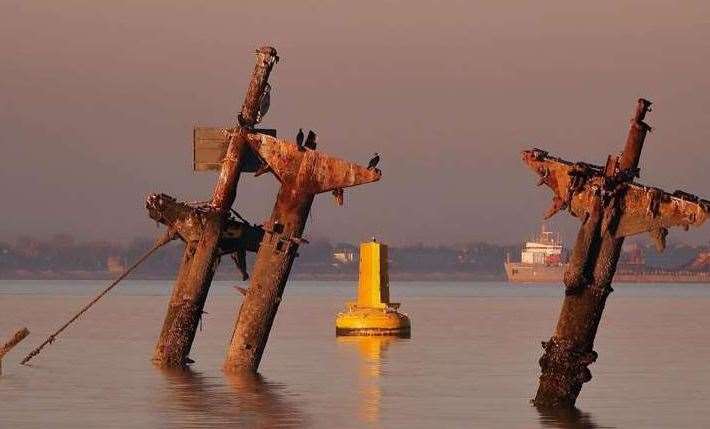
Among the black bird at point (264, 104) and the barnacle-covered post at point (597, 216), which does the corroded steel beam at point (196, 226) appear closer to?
the black bird at point (264, 104)

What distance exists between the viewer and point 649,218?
27906mm

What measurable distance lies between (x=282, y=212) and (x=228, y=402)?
4.08m

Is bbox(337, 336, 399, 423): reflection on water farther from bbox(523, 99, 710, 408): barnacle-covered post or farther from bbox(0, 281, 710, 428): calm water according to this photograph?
bbox(523, 99, 710, 408): barnacle-covered post

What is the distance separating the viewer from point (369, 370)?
47.3 metres

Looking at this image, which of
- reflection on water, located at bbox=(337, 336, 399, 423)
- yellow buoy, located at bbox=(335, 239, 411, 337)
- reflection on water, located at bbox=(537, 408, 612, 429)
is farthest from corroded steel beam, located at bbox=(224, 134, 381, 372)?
yellow buoy, located at bbox=(335, 239, 411, 337)

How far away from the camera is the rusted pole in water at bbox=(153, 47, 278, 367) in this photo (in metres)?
36.2

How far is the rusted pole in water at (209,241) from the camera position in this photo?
1427 inches

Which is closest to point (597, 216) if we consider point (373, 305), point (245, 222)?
point (245, 222)

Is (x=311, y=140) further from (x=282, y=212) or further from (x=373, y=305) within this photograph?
(x=373, y=305)

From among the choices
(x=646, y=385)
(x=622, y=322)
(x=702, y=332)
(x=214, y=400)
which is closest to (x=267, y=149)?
(x=214, y=400)

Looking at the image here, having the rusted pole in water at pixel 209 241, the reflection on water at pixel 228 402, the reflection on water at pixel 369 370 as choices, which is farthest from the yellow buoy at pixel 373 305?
the rusted pole in water at pixel 209 241

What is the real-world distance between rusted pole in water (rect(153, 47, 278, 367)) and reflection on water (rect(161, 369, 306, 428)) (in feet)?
3.49

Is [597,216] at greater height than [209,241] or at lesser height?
greater

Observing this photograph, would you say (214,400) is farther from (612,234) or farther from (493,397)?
(612,234)
